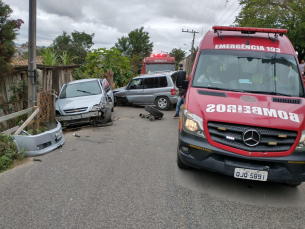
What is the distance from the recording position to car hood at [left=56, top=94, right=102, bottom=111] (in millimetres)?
8875

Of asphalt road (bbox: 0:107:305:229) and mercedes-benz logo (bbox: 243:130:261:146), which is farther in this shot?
mercedes-benz logo (bbox: 243:130:261:146)

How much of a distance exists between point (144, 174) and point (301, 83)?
3.18 meters

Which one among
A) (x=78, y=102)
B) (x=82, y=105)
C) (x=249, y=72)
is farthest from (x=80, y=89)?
(x=249, y=72)

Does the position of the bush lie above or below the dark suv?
below

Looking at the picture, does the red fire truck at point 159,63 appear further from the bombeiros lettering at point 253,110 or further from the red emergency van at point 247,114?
the bombeiros lettering at point 253,110

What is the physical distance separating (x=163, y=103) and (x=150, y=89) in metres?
0.94

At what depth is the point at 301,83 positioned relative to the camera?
4.80 meters

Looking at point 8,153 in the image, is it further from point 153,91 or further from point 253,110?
point 153,91

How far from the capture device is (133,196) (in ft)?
13.5

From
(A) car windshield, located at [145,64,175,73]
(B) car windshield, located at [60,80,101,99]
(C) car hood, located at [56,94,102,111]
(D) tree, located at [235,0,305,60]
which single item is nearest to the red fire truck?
(A) car windshield, located at [145,64,175,73]

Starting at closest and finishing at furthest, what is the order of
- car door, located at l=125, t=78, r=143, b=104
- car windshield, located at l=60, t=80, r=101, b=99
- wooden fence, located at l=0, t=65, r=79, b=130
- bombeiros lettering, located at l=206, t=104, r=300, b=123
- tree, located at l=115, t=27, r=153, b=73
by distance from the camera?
bombeiros lettering, located at l=206, t=104, r=300, b=123
wooden fence, located at l=0, t=65, r=79, b=130
car windshield, located at l=60, t=80, r=101, b=99
car door, located at l=125, t=78, r=143, b=104
tree, located at l=115, t=27, r=153, b=73

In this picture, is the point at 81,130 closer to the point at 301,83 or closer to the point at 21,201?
the point at 21,201

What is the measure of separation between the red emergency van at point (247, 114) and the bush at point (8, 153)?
133 inches

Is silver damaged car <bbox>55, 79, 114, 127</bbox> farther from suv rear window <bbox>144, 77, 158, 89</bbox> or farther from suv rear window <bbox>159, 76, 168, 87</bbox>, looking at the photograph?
suv rear window <bbox>159, 76, 168, 87</bbox>
